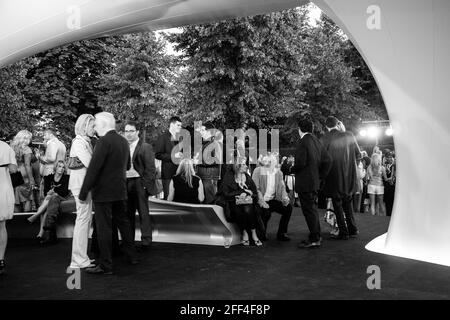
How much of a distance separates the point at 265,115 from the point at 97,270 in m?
17.0

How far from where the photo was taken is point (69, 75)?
76.1ft

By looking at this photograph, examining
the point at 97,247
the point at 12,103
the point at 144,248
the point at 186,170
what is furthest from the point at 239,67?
the point at 97,247

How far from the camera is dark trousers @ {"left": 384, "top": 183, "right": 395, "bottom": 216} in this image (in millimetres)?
10633

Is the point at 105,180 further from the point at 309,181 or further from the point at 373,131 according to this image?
the point at 373,131

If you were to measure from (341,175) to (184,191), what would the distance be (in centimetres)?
258

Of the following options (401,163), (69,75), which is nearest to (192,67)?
(69,75)

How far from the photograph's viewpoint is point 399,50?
17.9 feet

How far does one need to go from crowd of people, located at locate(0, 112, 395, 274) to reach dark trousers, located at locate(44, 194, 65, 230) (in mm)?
15

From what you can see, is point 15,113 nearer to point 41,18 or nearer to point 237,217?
point 41,18

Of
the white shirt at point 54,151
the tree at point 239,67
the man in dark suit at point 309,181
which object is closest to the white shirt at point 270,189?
the man in dark suit at point 309,181

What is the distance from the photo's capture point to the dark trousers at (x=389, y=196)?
34.9 feet

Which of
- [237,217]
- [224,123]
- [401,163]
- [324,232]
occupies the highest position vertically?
[224,123]

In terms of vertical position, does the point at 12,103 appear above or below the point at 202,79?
below

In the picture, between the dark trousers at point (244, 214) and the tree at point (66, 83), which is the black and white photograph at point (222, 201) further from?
the tree at point (66, 83)
